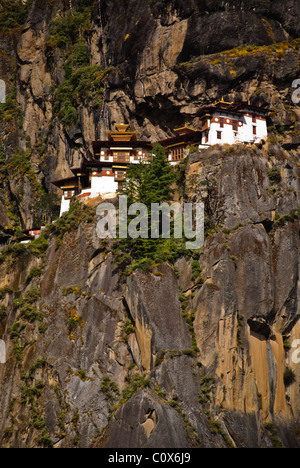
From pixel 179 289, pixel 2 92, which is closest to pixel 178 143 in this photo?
pixel 179 289

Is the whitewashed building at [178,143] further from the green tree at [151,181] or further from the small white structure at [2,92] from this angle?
the small white structure at [2,92]

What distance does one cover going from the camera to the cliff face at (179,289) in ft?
174

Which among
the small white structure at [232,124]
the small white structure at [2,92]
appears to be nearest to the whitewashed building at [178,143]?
the small white structure at [232,124]

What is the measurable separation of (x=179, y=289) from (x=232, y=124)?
20.2 meters

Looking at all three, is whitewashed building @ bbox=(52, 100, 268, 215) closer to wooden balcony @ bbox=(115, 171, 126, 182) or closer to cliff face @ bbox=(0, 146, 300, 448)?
wooden balcony @ bbox=(115, 171, 126, 182)

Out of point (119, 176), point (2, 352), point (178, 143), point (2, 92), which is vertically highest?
point (2, 92)

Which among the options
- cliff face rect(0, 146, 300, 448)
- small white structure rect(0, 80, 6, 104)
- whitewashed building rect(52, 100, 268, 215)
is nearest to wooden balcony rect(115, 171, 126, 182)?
whitewashed building rect(52, 100, 268, 215)

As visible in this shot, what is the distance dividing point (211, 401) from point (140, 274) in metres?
12.5

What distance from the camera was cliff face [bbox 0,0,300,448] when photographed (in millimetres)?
52938

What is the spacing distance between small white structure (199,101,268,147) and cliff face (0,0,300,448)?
1.81 meters

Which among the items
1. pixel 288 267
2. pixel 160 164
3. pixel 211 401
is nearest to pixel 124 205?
pixel 160 164

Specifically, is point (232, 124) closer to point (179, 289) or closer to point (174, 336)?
point (179, 289)

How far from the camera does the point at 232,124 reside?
68.2 metres
